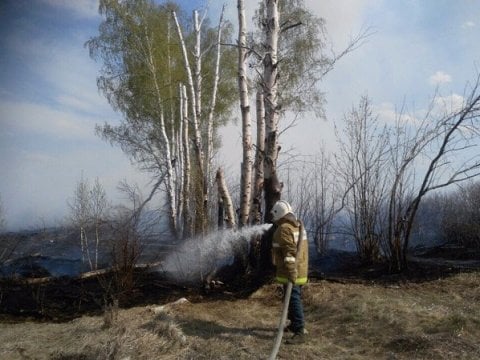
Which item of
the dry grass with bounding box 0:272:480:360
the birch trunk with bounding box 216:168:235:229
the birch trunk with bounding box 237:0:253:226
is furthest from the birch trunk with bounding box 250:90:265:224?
the dry grass with bounding box 0:272:480:360

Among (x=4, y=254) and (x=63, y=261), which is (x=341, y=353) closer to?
(x=4, y=254)

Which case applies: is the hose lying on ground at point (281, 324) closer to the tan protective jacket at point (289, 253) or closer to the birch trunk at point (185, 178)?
the tan protective jacket at point (289, 253)

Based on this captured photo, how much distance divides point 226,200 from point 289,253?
4373mm

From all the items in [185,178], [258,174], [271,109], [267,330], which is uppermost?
[271,109]

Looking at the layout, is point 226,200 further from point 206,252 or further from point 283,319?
point 283,319

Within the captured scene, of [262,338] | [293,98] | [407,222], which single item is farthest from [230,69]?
[262,338]

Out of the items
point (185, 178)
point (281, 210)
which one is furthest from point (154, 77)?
point (281, 210)

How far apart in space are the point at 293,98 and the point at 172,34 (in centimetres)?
542

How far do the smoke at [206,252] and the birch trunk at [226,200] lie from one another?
40 centimetres

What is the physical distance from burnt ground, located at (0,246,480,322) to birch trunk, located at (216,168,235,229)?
1421 mm

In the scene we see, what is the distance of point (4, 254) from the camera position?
8.97m

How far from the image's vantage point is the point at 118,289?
6.80 metres

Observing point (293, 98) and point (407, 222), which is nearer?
point (407, 222)

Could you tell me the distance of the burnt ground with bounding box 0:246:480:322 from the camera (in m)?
6.50
